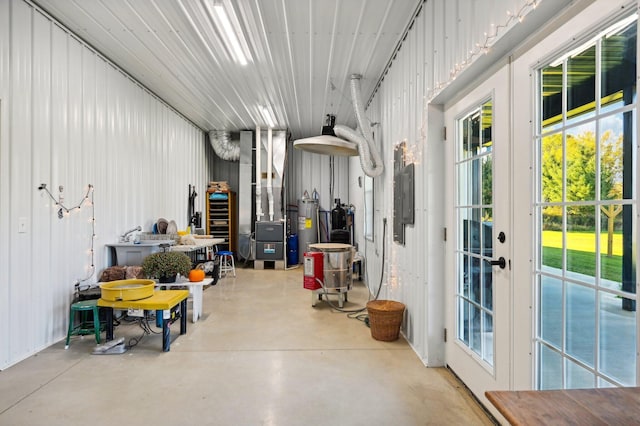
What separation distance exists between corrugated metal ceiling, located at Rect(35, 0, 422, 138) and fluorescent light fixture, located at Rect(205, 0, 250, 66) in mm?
81

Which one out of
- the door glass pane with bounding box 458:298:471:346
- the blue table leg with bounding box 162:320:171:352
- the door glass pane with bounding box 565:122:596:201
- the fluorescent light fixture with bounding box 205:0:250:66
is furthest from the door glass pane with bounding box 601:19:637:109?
the blue table leg with bounding box 162:320:171:352

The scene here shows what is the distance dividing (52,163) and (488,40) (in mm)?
4136

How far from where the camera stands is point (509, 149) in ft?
6.79

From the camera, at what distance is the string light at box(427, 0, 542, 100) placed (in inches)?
67.1

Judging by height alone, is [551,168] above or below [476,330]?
above

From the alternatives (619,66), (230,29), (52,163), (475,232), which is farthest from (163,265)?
(619,66)

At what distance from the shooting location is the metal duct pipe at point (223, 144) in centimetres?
861

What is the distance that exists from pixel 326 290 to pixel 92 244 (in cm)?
309

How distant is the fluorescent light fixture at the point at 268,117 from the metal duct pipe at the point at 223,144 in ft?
3.91

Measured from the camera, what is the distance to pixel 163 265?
4.00 m

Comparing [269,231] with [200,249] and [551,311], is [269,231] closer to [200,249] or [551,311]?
[200,249]

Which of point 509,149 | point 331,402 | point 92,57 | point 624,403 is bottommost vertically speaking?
point 331,402

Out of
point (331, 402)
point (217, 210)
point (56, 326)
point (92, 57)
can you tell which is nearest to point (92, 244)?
point (56, 326)

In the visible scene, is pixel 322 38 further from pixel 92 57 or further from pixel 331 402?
pixel 331 402
